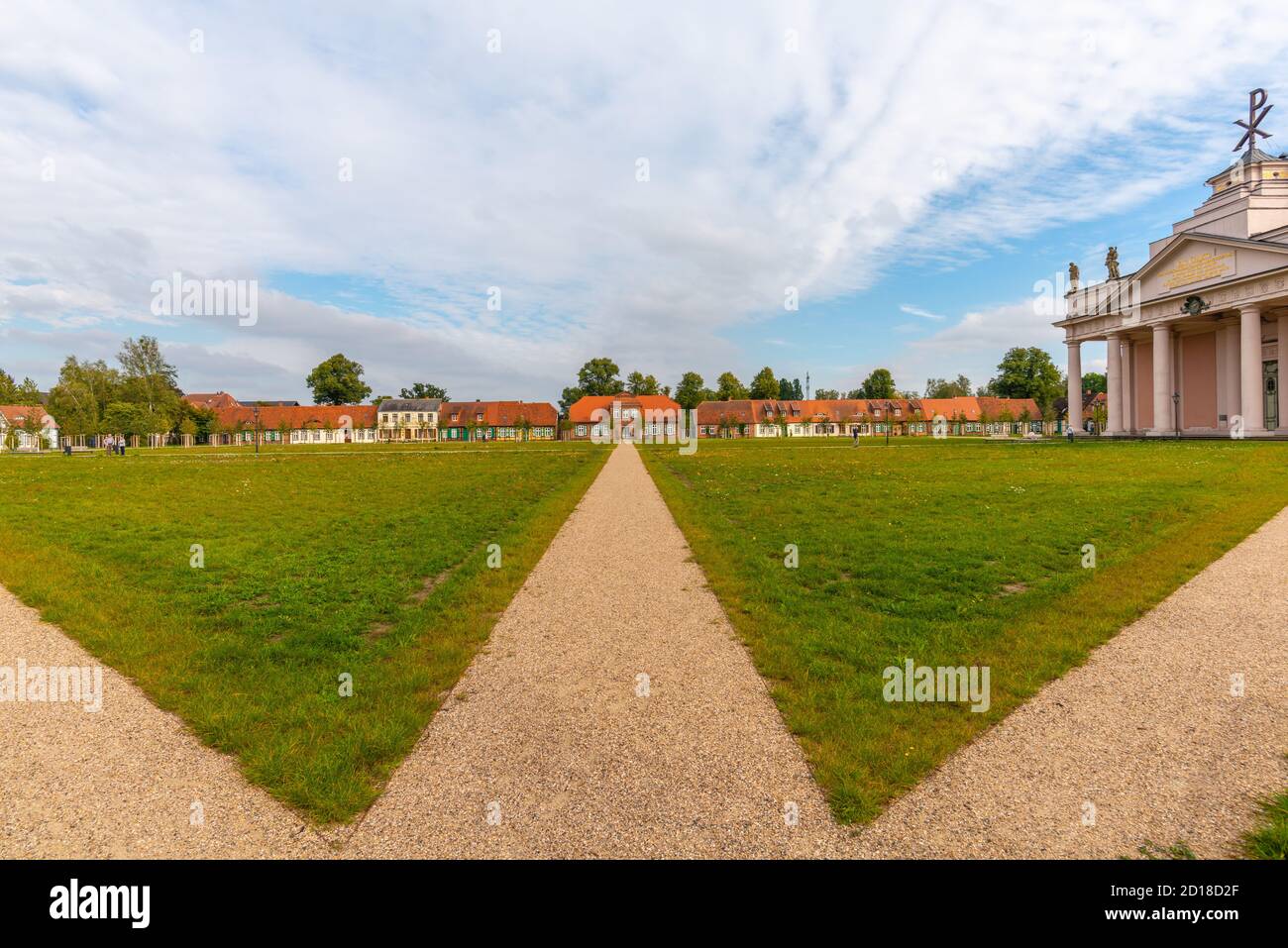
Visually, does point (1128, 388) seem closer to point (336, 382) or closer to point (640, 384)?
point (640, 384)

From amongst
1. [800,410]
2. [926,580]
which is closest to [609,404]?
[800,410]

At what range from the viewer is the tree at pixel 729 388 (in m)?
117

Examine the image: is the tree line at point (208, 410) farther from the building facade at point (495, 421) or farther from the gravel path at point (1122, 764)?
the gravel path at point (1122, 764)

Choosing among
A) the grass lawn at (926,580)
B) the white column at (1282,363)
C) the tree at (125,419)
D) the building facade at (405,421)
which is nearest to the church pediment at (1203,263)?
the white column at (1282,363)

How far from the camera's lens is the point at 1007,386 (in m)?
101

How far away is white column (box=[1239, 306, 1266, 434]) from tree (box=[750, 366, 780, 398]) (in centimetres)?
7626

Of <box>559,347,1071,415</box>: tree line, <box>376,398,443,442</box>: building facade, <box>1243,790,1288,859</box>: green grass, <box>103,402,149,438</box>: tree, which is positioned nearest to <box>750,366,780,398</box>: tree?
<box>559,347,1071,415</box>: tree line
